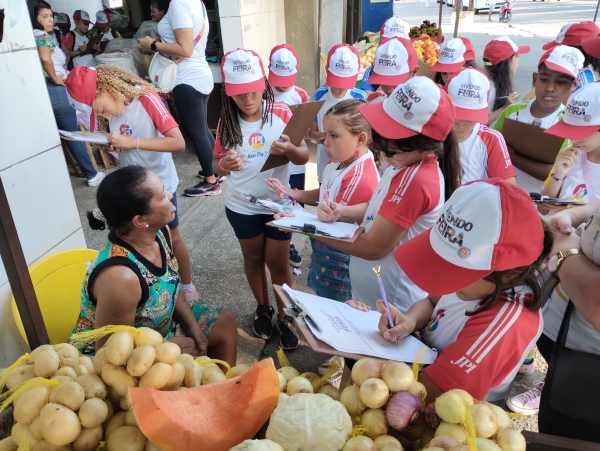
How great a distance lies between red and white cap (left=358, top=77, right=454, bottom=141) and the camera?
67.3 inches

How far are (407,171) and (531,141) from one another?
5.02ft

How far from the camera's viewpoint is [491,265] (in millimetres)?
1136

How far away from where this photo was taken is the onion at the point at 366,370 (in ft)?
3.60

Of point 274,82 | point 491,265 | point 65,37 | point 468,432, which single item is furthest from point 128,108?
point 65,37

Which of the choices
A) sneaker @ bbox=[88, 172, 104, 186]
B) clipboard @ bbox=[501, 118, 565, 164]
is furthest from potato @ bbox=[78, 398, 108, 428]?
sneaker @ bbox=[88, 172, 104, 186]

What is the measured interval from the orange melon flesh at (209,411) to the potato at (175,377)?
0.21ft

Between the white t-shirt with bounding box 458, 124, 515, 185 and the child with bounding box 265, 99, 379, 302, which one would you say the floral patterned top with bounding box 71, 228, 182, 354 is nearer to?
the child with bounding box 265, 99, 379, 302

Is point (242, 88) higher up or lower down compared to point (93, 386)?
higher up

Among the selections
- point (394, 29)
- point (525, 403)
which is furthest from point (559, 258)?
point (394, 29)

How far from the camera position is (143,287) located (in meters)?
1.79

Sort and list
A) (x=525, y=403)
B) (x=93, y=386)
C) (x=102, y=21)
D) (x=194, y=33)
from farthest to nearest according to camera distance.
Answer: (x=102, y=21) < (x=194, y=33) < (x=525, y=403) < (x=93, y=386)

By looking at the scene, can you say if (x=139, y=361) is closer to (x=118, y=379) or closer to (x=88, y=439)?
(x=118, y=379)

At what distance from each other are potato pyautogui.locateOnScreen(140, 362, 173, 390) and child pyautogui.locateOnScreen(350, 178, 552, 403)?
0.72 metres

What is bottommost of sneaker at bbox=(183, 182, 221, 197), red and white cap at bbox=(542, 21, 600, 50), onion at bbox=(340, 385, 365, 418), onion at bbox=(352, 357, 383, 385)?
sneaker at bbox=(183, 182, 221, 197)
